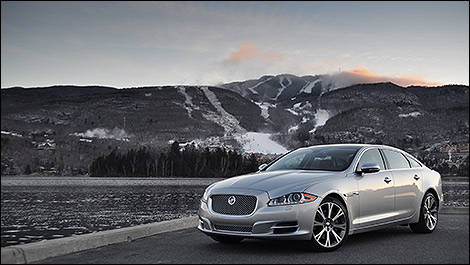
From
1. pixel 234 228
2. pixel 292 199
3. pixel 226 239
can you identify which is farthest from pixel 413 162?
pixel 234 228

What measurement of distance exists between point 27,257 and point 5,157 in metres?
1.36

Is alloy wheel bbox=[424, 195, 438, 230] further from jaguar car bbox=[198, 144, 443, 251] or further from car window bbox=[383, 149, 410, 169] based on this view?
car window bbox=[383, 149, 410, 169]

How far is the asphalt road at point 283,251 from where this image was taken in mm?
7285

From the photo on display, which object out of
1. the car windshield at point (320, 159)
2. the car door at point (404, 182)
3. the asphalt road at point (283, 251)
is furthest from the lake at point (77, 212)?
the car door at point (404, 182)

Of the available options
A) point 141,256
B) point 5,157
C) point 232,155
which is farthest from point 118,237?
point 232,155

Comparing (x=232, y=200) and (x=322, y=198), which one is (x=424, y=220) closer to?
(x=322, y=198)

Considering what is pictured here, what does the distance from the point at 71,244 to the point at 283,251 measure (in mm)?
2988

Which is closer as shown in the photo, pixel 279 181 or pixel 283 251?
pixel 283 251

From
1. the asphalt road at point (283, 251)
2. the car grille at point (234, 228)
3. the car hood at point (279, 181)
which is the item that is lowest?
the asphalt road at point (283, 251)

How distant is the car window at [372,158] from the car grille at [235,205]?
2222 millimetres

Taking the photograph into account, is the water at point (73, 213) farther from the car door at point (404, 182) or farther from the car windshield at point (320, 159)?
the car door at point (404, 182)

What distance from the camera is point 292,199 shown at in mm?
7863

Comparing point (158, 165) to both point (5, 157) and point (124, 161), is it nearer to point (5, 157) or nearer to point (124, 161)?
point (124, 161)

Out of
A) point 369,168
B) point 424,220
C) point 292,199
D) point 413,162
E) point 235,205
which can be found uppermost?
point 413,162
